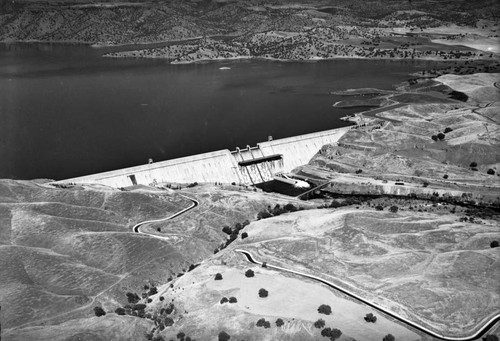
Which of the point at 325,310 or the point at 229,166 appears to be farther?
the point at 229,166

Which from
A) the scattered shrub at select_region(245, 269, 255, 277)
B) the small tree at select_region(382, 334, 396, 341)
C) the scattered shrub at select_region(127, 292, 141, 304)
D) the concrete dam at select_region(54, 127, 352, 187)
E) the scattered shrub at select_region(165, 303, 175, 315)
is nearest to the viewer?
the small tree at select_region(382, 334, 396, 341)

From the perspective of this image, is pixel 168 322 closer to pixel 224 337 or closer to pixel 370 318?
pixel 224 337

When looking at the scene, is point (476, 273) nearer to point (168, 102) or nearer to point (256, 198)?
point (256, 198)

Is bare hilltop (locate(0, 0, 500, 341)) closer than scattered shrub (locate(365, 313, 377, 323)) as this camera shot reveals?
No

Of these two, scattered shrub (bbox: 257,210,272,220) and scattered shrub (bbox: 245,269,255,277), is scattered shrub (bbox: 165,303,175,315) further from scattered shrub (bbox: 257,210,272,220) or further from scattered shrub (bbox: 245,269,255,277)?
scattered shrub (bbox: 257,210,272,220)

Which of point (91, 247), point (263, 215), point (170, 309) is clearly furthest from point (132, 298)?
point (263, 215)

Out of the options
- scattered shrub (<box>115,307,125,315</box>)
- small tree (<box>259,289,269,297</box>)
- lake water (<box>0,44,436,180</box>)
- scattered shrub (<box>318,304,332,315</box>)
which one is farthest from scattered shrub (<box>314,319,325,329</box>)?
lake water (<box>0,44,436,180</box>)

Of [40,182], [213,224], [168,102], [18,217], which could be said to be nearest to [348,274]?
[213,224]

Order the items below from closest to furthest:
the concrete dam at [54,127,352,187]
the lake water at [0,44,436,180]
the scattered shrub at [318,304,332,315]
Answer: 1. the scattered shrub at [318,304,332,315]
2. the concrete dam at [54,127,352,187]
3. the lake water at [0,44,436,180]

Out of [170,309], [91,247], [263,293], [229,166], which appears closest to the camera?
[170,309]
